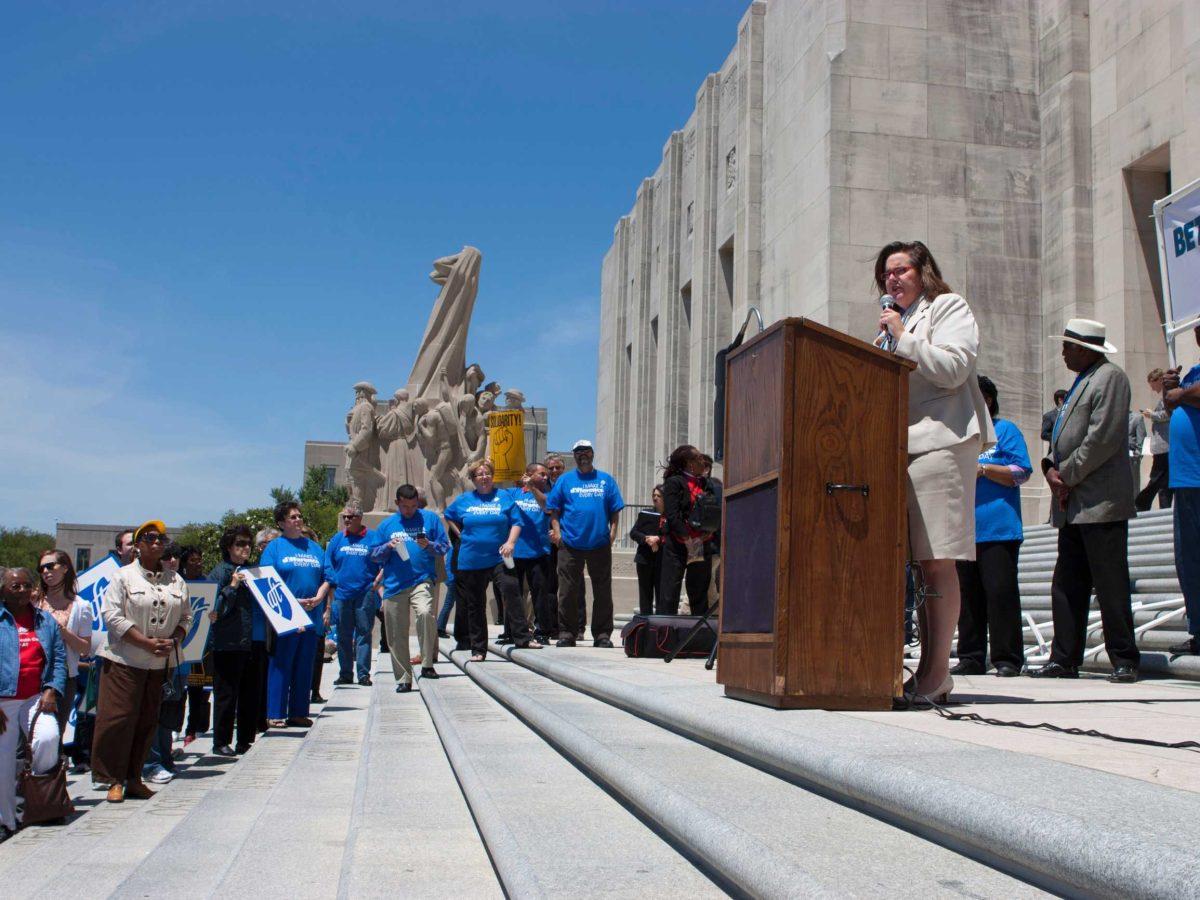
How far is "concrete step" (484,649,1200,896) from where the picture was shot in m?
1.87

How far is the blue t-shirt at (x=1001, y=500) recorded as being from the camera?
6891 mm

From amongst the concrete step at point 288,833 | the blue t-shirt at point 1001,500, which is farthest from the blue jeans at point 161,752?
the blue t-shirt at point 1001,500

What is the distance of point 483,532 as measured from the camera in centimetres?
1128

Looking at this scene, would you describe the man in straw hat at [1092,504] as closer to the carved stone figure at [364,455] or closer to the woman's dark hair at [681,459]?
the woman's dark hair at [681,459]

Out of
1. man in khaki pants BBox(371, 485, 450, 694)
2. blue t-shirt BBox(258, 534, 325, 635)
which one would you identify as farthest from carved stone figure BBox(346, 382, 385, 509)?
blue t-shirt BBox(258, 534, 325, 635)

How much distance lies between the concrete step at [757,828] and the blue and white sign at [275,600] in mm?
3891

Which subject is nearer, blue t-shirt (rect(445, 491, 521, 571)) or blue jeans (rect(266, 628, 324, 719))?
blue jeans (rect(266, 628, 324, 719))

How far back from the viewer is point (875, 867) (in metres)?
2.37

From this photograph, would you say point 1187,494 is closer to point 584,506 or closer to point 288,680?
point 584,506

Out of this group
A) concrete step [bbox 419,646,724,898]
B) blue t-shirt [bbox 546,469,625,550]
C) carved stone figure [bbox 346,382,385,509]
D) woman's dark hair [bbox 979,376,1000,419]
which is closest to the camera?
concrete step [bbox 419,646,724,898]

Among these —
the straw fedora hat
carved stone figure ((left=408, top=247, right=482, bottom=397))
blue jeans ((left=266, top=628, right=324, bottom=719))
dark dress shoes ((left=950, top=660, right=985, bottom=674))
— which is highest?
carved stone figure ((left=408, top=247, right=482, bottom=397))

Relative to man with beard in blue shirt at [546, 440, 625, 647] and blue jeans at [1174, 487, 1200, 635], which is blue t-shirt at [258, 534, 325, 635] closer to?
man with beard in blue shirt at [546, 440, 625, 647]

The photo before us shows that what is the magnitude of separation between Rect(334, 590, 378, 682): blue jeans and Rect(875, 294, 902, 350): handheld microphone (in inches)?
308

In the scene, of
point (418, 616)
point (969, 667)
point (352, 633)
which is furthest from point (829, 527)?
point (352, 633)
